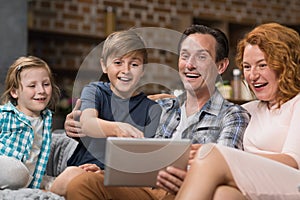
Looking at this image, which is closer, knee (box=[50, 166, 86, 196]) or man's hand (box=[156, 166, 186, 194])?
man's hand (box=[156, 166, 186, 194])

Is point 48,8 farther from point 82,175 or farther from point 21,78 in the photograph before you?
point 82,175

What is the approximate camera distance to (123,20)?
5.23 metres

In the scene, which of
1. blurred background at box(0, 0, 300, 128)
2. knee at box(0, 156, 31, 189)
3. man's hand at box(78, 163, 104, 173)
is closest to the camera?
man's hand at box(78, 163, 104, 173)

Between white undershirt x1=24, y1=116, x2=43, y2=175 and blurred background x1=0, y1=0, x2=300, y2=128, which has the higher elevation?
blurred background x1=0, y1=0, x2=300, y2=128

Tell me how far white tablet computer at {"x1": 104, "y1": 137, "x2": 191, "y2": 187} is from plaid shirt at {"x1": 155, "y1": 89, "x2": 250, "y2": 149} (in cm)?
26

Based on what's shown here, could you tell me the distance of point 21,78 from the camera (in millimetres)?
2727

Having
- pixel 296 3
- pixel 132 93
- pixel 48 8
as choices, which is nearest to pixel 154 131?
pixel 132 93

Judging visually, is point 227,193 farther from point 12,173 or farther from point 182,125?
point 12,173

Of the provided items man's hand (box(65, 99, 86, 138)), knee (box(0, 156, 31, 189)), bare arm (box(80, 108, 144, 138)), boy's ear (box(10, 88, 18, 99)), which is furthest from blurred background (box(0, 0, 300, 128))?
bare arm (box(80, 108, 144, 138))

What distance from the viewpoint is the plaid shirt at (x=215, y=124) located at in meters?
2.05

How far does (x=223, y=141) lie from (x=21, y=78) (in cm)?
115

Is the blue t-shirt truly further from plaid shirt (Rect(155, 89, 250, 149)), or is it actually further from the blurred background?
the blurred background

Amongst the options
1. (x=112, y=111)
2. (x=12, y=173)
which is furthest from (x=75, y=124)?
(x=12, y=173)

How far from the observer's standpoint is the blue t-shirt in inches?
87.8
